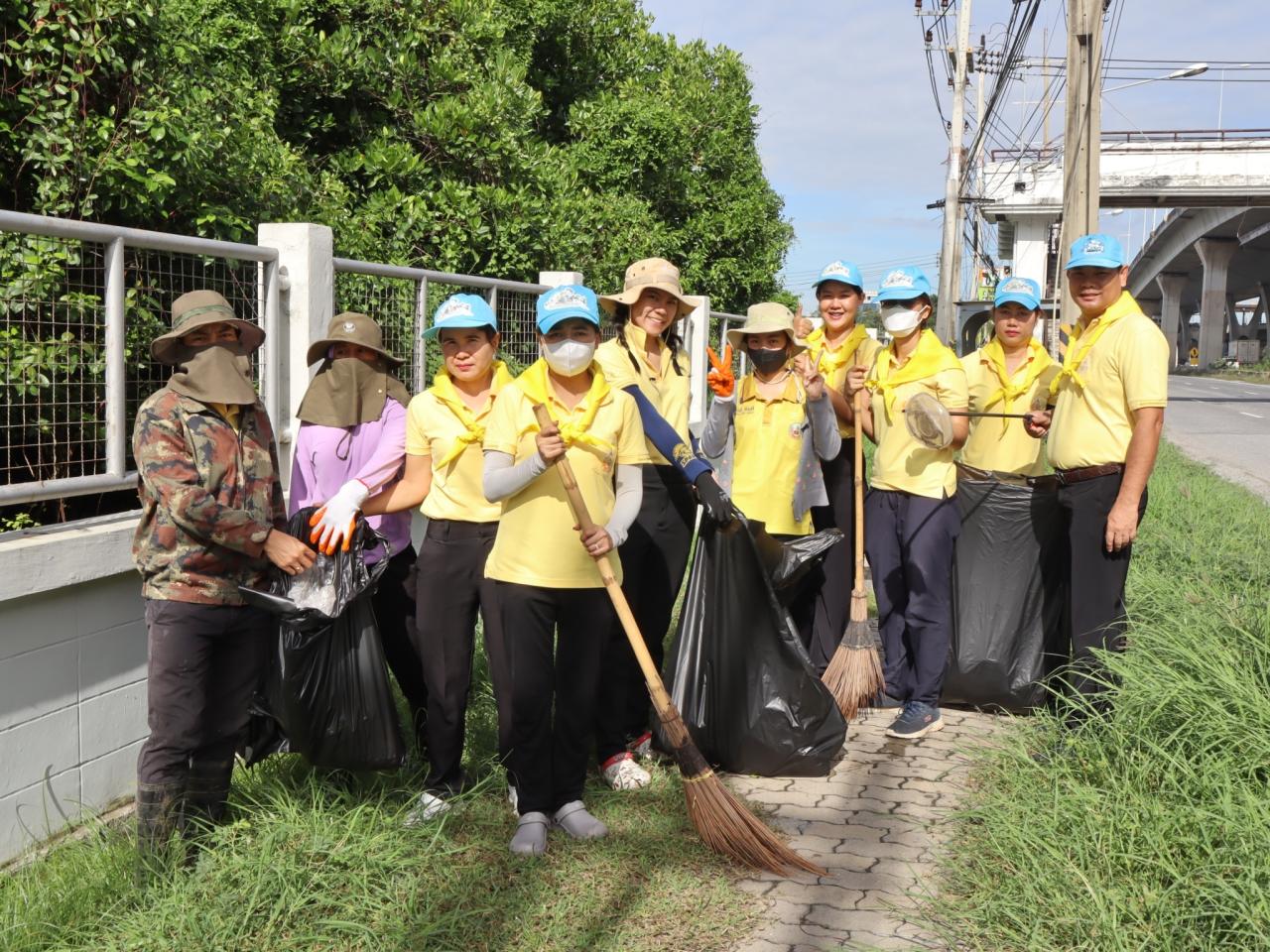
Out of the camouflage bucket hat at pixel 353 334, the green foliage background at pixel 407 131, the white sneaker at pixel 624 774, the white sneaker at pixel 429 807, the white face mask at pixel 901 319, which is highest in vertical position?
the green foliage background at pixel 407 131

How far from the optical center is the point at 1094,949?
111 inches

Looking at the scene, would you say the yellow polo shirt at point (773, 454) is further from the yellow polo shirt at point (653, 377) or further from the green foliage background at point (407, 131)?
the green foliage background at point (407, 131)

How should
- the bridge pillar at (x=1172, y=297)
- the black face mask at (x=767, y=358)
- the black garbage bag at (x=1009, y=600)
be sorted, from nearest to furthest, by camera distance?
the black face mask at (x=767, y=358), the black garbage bag at (x=1009, y=600), the bridge pillar at (x=1172, y=297)

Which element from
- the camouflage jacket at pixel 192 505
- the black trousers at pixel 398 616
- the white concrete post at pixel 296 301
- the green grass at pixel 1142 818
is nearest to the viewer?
the green grass at pixel 1142 818

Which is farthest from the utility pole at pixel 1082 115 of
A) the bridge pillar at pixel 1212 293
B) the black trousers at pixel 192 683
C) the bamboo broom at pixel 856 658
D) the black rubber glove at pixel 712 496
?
the bridge pillar at pixel 1212 293

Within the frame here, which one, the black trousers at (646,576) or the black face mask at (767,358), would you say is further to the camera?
the black face mask at (767,358)

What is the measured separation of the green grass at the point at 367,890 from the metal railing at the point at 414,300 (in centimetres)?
280

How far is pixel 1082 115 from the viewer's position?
7758 millimetres

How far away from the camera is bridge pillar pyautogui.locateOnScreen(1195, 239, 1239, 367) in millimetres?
50062

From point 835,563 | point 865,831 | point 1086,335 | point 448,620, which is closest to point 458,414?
point 448,620

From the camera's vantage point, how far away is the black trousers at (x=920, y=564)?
4832 mm

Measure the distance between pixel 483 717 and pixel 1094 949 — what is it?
106 inches

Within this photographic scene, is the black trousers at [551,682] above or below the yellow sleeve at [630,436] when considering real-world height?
below

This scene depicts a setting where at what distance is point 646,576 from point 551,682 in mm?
797
